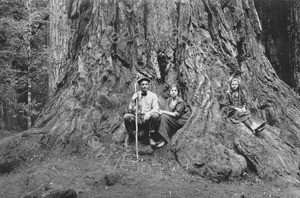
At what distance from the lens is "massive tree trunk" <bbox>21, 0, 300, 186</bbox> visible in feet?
27.8

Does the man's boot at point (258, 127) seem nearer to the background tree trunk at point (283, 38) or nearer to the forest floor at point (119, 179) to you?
the forest floor at point (119, 179)

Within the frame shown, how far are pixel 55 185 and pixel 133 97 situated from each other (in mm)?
2589

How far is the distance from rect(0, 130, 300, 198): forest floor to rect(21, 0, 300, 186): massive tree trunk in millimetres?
445

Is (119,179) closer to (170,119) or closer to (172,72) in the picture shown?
(170,119)

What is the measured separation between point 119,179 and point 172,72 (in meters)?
3.19

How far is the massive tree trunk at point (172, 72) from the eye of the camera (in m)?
8.48

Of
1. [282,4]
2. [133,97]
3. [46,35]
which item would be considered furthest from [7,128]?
[282,4]

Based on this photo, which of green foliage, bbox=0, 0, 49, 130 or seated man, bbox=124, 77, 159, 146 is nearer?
seated man, bbox=124, 77, 159, 146

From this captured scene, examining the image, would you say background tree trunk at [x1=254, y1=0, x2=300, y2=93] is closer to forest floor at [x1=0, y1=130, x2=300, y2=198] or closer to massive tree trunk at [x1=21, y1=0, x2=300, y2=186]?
massive tree trunk at [x1=21, y1=0, x2=300, y2=186]

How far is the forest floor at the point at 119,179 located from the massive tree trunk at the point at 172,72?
0.44 meters

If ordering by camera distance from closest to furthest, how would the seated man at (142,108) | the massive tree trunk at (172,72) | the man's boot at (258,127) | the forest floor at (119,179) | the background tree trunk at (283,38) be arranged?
the forest floor at (119,179) → the man's boot at (258,127) → the seated man at (142,108) → the massive tree trunk at (172,72) → the background tree trunk at (283,38)

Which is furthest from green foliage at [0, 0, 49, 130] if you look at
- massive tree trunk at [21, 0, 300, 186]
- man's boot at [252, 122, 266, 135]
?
man's boot at [252, 122, 266, 135]

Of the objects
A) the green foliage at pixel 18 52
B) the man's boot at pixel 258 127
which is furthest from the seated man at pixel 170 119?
the green foliage at pixel 18 52

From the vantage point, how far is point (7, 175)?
8328 mm
